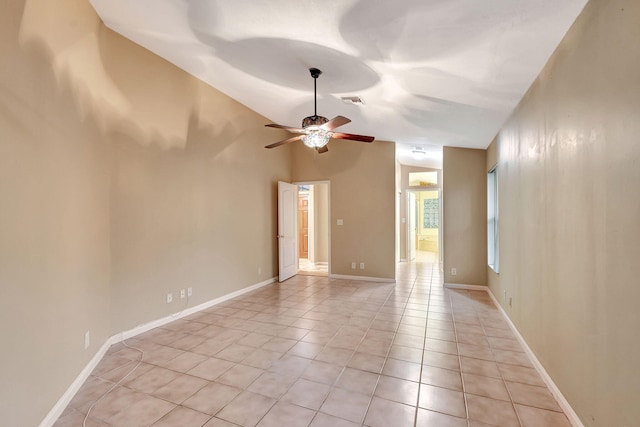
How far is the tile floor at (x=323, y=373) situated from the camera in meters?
2.01

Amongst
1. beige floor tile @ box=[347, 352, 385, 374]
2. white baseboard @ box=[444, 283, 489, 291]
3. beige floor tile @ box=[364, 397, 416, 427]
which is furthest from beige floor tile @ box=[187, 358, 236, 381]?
white baseboard @ box=[444, 283, 489, 291]

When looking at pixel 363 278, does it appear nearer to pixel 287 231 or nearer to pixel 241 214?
pixel 287 231

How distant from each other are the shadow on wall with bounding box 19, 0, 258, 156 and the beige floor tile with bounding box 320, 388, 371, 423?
3.03m

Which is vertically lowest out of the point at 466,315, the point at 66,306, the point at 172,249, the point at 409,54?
the point at 466,315

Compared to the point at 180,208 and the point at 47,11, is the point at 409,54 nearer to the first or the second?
the point at 47,11

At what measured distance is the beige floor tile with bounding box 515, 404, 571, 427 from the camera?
1920 mm

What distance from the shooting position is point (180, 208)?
391 centimetres

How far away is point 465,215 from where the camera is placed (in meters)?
5.41

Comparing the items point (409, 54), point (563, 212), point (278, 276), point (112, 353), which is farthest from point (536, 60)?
point (278, 276)

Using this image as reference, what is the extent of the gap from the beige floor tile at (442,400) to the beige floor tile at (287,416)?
0.82 metres

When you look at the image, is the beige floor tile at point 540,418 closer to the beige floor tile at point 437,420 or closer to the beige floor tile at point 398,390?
the beige floor tile at point 437,420

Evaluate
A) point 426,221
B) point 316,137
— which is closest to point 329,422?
point 316,137

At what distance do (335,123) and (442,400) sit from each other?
2530 millimetres

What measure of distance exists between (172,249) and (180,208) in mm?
540
